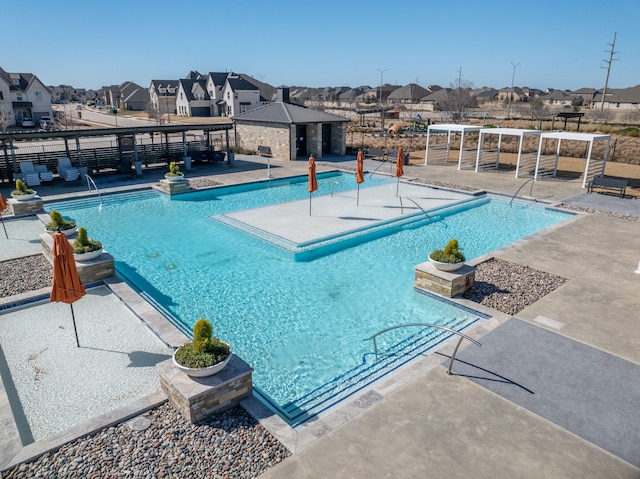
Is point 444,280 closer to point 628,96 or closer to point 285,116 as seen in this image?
point 285,116

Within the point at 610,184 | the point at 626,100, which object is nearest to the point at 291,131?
the point at 610,184

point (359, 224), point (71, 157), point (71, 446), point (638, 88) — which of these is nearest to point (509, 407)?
point (71, 446)

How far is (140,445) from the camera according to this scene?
19.2ft

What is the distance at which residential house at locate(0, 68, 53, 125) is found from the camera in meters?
60.8

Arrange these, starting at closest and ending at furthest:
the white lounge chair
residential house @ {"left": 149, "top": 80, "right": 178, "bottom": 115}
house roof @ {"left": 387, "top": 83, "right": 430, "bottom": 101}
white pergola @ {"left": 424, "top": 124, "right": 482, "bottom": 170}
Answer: the white lounge chair
white pergola @ {"left": 424, "top": 124, "right": 482, "bottom": 170}
residential house @ {"left": 149, "top": 80, "right": 178, "bottom": 115}
house roof @ {"left": 387, "top": 83, "right": 430, "bottom": 101}

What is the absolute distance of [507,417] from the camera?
20.9 ft

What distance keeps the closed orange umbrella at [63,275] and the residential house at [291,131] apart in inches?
840

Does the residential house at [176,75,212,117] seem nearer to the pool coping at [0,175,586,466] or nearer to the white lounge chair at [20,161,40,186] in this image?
the white lounge chair at [20,161,40,186]

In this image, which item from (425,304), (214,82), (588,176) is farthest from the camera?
(214,82)

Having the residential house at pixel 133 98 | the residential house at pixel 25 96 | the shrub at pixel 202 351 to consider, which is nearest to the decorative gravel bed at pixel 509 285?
the shrub at pixel 202 351

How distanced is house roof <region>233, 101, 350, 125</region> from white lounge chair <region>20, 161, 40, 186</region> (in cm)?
1351

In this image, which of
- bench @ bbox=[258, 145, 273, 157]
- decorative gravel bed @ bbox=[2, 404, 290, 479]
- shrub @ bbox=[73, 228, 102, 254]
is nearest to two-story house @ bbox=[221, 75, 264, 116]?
bench @ bbox=[258, 145, 273, 157]

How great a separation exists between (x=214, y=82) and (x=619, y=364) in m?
81.7

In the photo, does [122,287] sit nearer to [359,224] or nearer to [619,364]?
[359,224]
